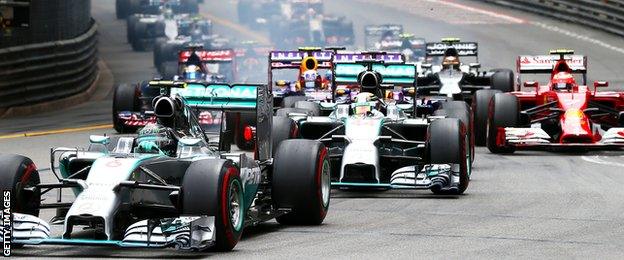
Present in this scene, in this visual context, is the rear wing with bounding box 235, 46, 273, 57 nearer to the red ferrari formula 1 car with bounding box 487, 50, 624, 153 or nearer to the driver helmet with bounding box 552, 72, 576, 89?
the red ferrari formula 1 car with bounding box 487, 50, 624, 153

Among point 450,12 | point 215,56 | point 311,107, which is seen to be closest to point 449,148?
point 311,107

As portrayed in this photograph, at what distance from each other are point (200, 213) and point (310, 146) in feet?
9.06

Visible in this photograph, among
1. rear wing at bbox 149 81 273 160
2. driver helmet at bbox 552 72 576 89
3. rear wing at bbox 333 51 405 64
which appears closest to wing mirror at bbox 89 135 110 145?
rear wing at bbox 149 81 273 160

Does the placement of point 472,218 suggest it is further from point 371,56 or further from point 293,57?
point 293,57

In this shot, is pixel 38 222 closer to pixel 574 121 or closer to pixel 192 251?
pixel 192 251

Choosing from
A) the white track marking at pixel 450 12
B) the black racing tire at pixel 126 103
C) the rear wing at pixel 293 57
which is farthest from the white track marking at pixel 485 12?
the black racing tire at pixel 126 103

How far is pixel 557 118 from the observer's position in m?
28.5

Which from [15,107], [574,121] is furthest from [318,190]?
[15,107]

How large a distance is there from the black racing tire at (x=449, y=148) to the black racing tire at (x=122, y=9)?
52.7 m

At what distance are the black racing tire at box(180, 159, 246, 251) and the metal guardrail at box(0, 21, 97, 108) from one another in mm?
22788

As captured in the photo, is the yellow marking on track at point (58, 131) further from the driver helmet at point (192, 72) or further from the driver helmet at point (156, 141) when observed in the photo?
the driver helmet at point (156, 141)

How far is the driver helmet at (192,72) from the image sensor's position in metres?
38.0

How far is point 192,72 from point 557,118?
12.2 meters

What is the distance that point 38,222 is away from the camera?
14.3 m
